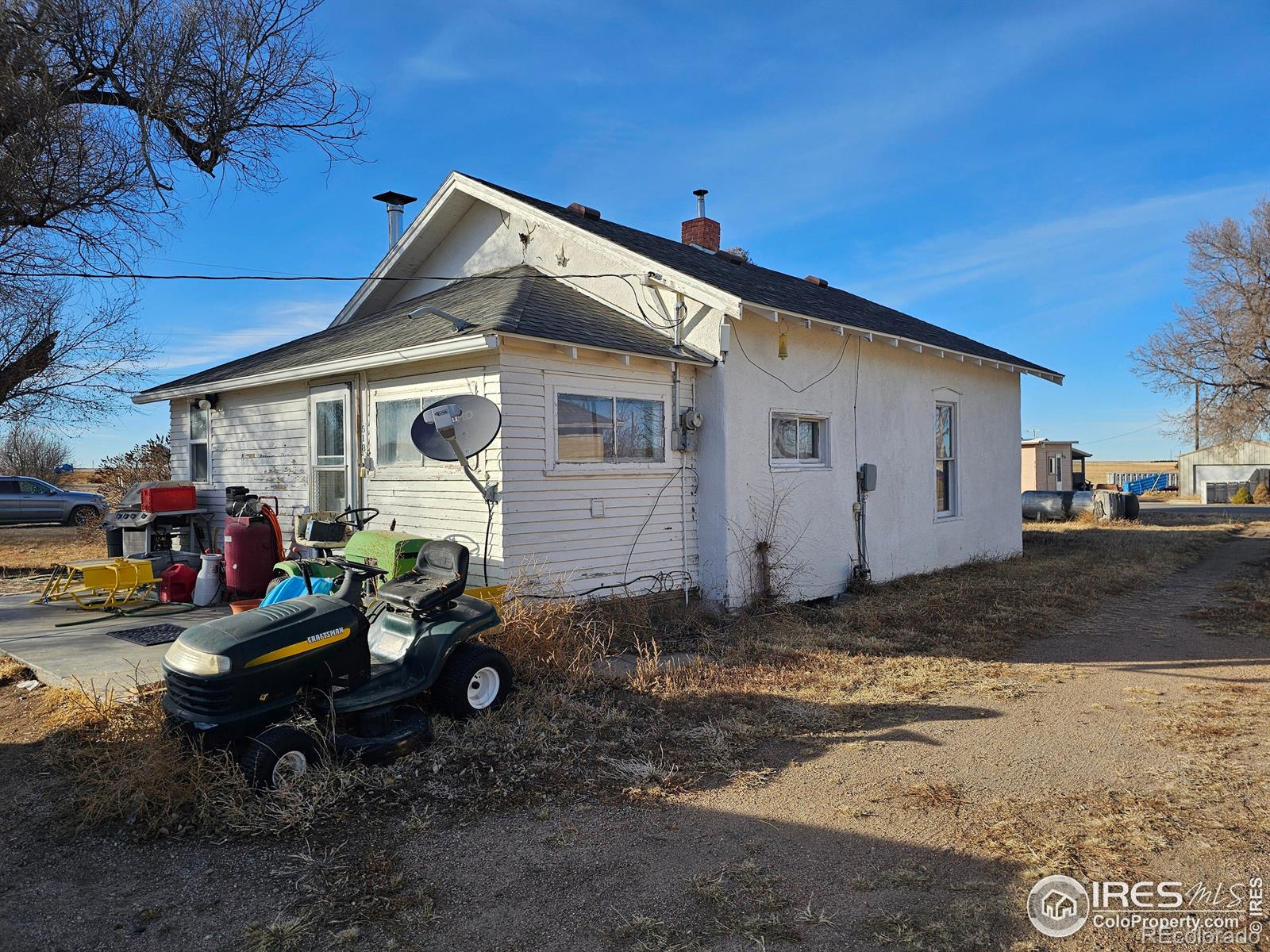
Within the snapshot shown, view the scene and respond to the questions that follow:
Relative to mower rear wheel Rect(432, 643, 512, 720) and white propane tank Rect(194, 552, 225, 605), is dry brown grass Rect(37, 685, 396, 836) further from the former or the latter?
white propane tank Rect(194, 552, 225, 605)

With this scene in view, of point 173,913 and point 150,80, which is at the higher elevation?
point 150,80

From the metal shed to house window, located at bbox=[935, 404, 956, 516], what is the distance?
1385 inches

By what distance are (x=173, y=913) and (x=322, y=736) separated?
3.85 feet

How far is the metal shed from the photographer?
41625 millimetres

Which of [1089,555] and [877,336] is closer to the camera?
[877,336]

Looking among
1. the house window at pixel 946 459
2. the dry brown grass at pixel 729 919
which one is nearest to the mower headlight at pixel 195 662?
the dry brown grass at pixel 729 919

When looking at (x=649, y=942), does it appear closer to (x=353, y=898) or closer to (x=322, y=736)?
(x=353, y=898)

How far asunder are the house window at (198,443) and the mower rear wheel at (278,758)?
30.1 feet

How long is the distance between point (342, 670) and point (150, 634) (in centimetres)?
395

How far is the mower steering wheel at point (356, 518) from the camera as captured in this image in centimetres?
741

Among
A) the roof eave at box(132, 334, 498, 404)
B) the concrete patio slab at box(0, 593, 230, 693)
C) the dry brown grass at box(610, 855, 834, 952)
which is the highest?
the roof eave at box(132, 334, 498, 404)

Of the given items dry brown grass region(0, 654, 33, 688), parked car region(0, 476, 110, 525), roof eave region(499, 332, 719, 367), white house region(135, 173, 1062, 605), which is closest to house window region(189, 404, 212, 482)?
white house region(135, 173, 1062, 605)

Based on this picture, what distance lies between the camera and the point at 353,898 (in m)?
3.30

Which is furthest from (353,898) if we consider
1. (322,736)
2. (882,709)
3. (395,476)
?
(395,476)
